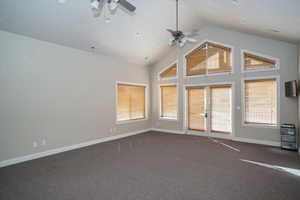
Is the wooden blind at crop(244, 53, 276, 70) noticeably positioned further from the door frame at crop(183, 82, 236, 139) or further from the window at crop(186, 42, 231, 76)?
the door frame at crop(183, 82, 236, 139)

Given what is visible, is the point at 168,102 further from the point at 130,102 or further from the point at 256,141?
the point at 256,141

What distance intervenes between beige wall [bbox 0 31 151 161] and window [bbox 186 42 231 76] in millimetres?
3365

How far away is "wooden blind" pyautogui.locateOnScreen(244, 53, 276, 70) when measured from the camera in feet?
17.6

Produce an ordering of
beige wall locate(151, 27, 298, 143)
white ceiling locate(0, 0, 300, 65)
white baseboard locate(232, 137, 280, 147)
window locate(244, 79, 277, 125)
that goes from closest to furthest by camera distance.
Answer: white ceiling locate(0, 0, 300, 65) < beige wall locate(151, 27, 298, 143) < white baseboard locate(232, 137, 280, 147) < window locate(244, 79, 277, 125)

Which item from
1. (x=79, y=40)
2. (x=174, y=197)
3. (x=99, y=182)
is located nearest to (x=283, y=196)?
(x=174, y=197)

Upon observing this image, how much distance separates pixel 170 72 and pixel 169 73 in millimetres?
67

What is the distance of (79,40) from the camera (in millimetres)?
4820

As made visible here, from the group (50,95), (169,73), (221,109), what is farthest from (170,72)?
(50,95)

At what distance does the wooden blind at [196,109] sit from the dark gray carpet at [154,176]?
2.01 m

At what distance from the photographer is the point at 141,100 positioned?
7785 mm

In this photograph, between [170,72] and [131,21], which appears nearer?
[131,21]

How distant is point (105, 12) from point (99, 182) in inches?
161

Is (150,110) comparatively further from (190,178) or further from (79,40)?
(190,178)

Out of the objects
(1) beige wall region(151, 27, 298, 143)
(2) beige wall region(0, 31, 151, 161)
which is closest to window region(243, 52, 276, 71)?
(1) beige wall region(151, 27, 298, 143)
